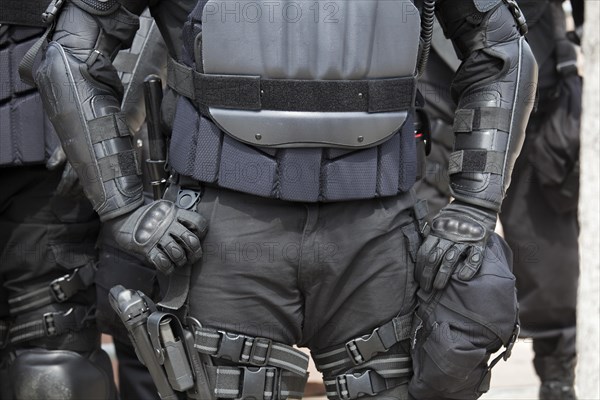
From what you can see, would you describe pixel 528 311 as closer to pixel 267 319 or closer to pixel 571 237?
pixel 571 237

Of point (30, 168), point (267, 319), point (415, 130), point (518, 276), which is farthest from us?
point (518, 276)

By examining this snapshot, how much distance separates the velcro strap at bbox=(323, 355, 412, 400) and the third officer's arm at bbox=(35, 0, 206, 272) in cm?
48

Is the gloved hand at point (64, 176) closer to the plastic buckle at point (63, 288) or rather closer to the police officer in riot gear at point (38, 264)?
the police officer in riot gear at point (38, 264)

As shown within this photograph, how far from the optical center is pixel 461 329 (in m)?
2.40

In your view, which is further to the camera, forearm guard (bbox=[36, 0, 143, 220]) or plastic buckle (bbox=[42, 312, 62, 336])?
plastic buckle (bbox=[42, 312, 62, 336])

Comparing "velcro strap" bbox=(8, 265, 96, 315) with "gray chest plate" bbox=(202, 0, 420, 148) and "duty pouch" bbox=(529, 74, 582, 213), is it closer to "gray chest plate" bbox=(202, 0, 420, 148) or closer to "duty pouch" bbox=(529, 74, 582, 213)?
"gray chest plate" bbox=(202, 0, 420, 148)

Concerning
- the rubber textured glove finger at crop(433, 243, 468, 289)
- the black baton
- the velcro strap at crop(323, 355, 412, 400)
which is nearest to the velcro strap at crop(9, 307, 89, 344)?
the black baton

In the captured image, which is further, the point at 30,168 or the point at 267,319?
the point at 30,168

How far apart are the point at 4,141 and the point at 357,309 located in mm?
1357

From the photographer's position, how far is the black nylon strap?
313 cm

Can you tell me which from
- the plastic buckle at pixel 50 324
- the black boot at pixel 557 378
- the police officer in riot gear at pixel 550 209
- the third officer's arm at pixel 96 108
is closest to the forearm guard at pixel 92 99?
the third officer's arm at pixel 96 108

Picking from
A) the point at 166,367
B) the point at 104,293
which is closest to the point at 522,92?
the point at 166,367

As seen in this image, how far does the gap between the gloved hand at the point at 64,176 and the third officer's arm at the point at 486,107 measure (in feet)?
3.89

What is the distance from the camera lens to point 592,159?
117 inches
